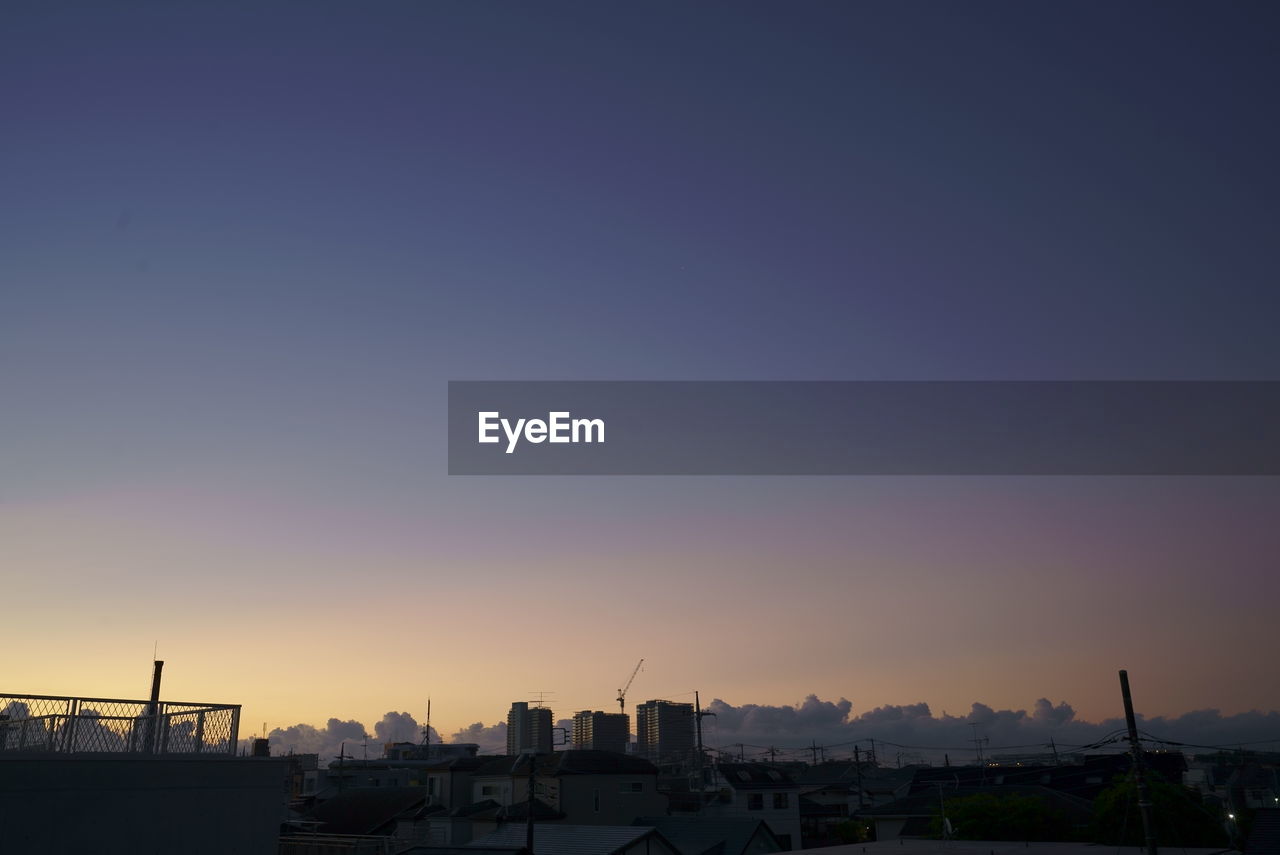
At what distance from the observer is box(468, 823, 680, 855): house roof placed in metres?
43.6

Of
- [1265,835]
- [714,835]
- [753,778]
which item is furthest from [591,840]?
[753,778]

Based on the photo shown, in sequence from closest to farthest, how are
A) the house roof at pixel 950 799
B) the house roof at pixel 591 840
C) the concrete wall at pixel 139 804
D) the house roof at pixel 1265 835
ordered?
the concrete wall at pixel 139 804 → the house roof at pixel 1265 835 → the house roof at pixel 591 840 → the house roof at pixel 950 799

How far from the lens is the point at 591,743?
631ft

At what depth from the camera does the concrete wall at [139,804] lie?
1736 centimetres

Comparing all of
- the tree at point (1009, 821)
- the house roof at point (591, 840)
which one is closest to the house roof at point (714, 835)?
the house roof at point (591, 840)

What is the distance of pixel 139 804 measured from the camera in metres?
18.9

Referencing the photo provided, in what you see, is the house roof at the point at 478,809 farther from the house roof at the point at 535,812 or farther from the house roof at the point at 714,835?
the house roof at the point at 714,835

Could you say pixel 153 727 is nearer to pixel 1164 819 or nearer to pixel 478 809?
pixel 478 809

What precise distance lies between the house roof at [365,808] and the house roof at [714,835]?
24.4 metres

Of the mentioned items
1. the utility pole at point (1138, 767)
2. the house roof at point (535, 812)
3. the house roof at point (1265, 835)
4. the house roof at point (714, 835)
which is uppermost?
the utility pole at point (1138, 767)

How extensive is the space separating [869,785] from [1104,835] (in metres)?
75.3

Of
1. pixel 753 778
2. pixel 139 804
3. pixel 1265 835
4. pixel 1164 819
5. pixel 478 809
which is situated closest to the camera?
pixel 139 804

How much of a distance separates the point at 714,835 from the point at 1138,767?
99.0 ft

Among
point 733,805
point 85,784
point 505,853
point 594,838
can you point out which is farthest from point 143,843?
point 733,805
